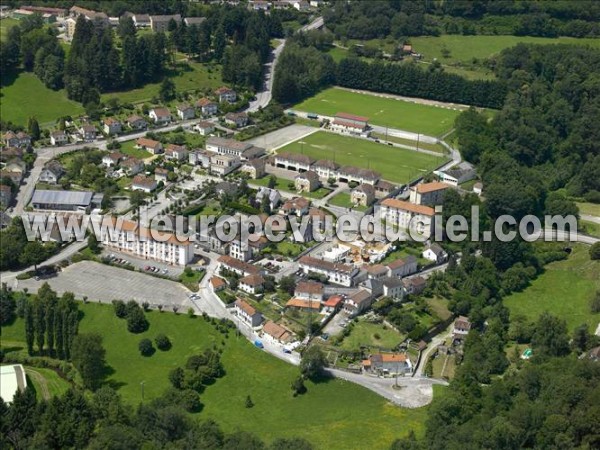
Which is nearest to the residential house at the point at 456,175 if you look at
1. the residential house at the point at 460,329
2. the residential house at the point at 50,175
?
the residential house at the point at 460,329

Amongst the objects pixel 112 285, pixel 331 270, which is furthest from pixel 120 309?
pixel 331 270

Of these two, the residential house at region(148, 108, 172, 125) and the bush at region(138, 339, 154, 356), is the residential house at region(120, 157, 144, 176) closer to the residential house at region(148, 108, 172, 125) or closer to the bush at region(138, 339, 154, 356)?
the residential house at region(148, 108, 172, 125)

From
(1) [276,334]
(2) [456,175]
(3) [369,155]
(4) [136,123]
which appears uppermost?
(4) [136,123]

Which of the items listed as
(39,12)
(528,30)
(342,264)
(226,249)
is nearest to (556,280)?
(342,264)

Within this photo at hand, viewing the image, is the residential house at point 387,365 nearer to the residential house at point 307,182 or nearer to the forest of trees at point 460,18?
the residential house at point 307,182

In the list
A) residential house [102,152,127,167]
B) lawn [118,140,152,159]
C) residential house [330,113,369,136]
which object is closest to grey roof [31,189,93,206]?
residential house [102,152,127,167]

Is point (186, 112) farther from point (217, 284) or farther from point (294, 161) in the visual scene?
point (217, 284)
